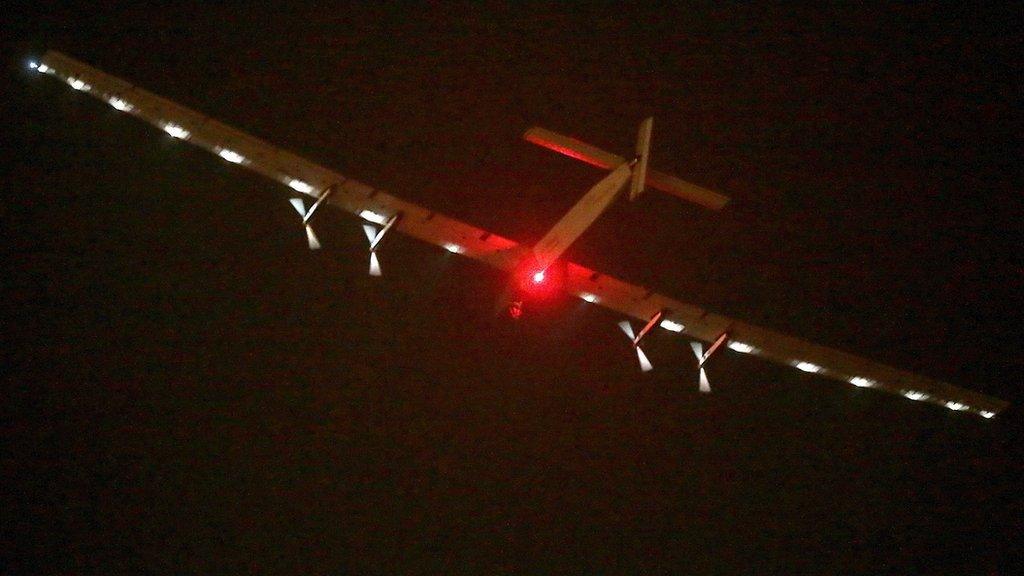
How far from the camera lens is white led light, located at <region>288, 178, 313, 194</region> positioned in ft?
64.0

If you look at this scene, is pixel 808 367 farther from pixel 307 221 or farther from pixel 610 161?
pixel 307 221

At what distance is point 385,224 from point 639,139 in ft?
14.9

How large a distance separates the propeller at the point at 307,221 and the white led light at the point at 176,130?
6.69 ft

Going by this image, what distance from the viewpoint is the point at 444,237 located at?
20125mm

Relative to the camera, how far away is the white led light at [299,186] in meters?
19.5

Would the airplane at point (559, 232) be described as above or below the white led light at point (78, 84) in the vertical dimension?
below

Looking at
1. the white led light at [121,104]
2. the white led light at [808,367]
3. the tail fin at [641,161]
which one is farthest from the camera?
the white led light at [808,367]

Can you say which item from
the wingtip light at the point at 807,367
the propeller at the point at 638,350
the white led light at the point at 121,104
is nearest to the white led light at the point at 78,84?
the white led light at the point at 121,104

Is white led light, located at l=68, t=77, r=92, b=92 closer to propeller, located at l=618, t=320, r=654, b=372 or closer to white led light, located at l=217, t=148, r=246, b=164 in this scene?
white led light, located at l=217, t=148, r=246, b=164

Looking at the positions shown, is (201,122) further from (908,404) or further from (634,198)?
(908,404)

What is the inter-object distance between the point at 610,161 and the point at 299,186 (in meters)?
5.25

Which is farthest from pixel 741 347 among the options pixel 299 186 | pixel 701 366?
pixel 299 186

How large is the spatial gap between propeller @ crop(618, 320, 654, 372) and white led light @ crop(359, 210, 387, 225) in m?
4.68

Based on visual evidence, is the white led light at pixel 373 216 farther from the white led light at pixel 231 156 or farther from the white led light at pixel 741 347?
the white led light at pixel 741 347
